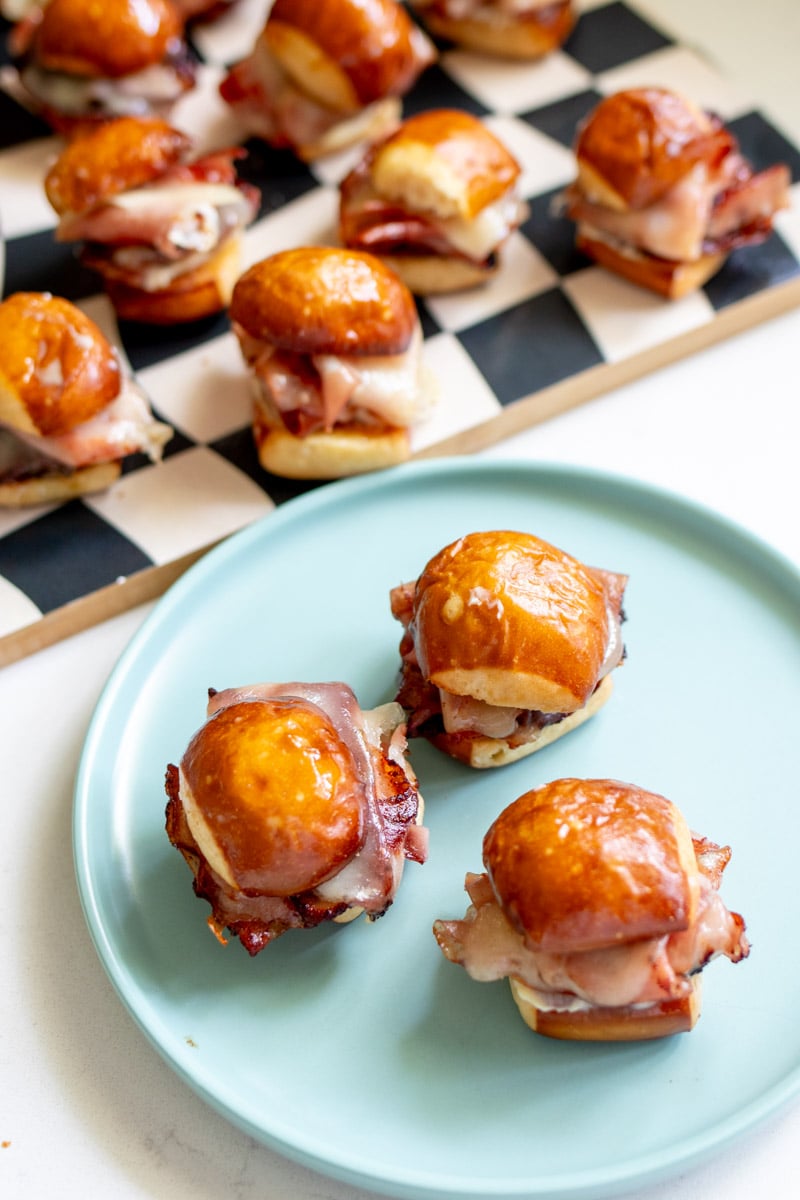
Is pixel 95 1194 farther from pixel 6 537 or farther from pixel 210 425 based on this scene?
pixel 210 425

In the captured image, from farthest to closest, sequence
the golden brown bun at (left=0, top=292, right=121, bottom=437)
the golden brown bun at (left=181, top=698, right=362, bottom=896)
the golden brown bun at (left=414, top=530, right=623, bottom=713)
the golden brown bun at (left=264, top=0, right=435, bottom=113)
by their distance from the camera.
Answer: the golden brown bun at (left=264, top=0, right=435, bottom=113), the golden brown bun at (left=0, top=292, right=121, bottom=437), the golden brown bun at (left=414, top=530, right=623, bottom=713), the golden brown bun at (left=181, top=698, right=362, bottom=896)

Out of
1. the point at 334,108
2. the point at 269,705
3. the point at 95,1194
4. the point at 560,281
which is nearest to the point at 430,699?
the point at 269,705

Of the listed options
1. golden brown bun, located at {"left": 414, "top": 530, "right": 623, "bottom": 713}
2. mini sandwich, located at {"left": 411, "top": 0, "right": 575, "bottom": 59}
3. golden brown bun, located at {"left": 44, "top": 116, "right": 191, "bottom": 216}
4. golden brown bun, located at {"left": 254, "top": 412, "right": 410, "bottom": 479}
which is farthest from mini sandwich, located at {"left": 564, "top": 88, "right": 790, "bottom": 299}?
golden brown bun, located at {"left": 414, "top": 530, "right": 623, "bottom": 713}

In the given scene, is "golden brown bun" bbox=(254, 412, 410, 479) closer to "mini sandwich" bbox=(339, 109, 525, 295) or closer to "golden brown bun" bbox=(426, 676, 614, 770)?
"mini sandwich" bbox=(339, 109, 525, 295)

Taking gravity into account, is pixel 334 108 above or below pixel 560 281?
above

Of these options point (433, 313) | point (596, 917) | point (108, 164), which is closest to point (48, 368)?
point (108, 164)

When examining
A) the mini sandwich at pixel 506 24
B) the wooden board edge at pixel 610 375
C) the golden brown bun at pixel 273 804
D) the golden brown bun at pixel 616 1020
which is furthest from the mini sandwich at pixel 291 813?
the mini sandwich at pixel 506 24
